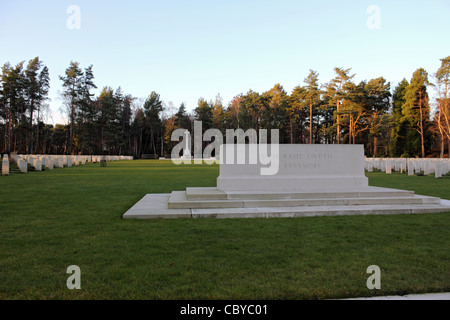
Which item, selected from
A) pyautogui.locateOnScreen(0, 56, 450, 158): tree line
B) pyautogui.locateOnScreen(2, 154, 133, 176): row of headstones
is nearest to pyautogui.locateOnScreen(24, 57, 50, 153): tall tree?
pyautogui.locateOnScreen(0, 56, 450, 158): tree line

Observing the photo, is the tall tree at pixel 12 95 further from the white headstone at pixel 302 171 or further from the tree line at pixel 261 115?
the white headstone at pixel 302 171

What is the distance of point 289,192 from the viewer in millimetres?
7566

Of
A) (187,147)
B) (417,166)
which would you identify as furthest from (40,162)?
(187,147)

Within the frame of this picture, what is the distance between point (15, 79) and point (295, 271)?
5587 cm

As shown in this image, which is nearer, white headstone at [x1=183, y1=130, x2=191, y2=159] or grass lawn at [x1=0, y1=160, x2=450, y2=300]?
grass lawn at [x1=0, y1=160, x2=450, y2=300]

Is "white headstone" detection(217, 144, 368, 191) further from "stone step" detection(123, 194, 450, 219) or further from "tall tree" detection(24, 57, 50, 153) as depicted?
"tall tree" detection(24, 57, 50, 153)

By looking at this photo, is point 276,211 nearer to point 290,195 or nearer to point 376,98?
point 290,195

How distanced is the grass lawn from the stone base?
39 centimetres

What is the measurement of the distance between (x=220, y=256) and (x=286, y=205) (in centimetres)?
360

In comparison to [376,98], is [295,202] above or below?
below

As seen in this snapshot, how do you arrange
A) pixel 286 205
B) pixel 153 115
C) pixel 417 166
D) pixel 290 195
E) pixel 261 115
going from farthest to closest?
1. pixel 153 115
2. pixel 261 115
3. pixel 417 166
4. pixel 290 195
5. pixel 286 205

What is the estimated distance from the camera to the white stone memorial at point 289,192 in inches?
257

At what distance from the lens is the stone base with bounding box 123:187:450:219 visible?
6.29 meters

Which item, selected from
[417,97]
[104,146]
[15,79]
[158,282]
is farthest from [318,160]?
[104,146]
